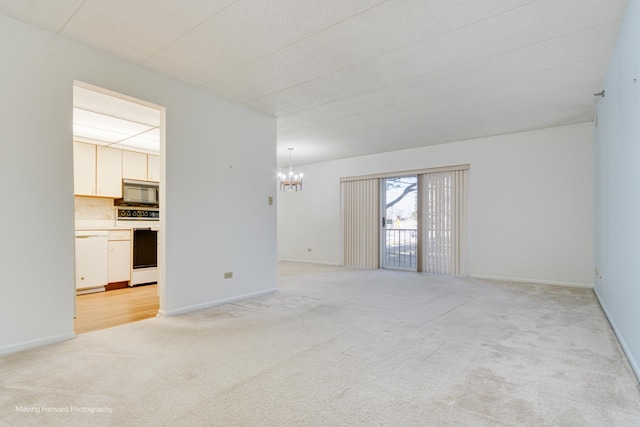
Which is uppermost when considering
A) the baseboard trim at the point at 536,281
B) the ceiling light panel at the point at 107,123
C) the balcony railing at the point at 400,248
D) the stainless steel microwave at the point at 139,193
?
the ceiling light panel at the point at 107,123

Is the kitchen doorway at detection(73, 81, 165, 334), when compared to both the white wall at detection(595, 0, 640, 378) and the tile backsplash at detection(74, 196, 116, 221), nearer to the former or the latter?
the tile backsplash at detection(74, 196, 116, 221)

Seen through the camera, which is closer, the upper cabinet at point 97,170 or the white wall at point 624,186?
the white wall at point 624,186

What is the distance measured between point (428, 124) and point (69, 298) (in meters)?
5.23

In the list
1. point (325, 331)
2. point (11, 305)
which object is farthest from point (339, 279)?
point (11, 305)

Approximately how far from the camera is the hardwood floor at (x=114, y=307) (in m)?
3.55

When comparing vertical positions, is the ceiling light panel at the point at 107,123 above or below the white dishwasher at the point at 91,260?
above

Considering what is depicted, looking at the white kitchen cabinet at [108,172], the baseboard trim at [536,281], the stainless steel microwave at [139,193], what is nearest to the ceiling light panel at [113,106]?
the white kitchen cabinet at [108,172]

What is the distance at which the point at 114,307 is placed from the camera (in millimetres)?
4230

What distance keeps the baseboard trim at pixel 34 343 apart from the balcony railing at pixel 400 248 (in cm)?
606

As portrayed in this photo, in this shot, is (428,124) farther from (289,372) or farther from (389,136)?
(289,372)

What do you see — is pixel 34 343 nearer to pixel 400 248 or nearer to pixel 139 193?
pixel 139 193

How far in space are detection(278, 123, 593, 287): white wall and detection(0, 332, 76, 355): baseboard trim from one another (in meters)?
6.17

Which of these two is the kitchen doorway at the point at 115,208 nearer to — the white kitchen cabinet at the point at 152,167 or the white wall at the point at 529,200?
the white kitchen cabinet at the point at 152,167

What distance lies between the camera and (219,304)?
13.9 ft
